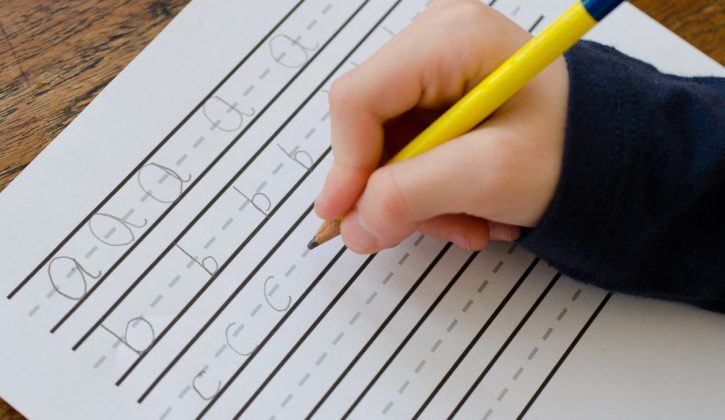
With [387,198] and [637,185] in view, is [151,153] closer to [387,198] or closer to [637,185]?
[387,198]

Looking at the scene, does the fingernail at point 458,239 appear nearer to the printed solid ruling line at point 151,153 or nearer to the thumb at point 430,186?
the thumb at point 430,186

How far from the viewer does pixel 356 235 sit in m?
0.40

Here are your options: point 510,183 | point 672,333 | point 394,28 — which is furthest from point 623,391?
point 394,28

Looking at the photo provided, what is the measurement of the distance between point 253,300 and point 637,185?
0.23 meters

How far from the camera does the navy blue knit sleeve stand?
0.36m

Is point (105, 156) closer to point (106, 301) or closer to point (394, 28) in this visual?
point (106, 301)

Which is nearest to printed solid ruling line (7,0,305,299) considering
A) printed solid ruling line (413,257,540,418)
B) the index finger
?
the index finger

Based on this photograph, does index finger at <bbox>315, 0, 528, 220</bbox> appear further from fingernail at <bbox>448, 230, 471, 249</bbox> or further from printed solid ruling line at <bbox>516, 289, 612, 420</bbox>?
printed solid ruling line at <bbox>516, 289, 612, 420</bbox>

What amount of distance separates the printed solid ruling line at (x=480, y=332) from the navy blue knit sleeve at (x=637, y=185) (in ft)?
0.10

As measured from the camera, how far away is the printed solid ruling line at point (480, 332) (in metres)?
0.42

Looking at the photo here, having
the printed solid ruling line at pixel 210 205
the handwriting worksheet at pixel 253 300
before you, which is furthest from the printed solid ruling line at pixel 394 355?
the printed solid ruling line at pixel 210 205

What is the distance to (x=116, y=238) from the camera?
432 mm

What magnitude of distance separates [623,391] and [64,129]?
395mm

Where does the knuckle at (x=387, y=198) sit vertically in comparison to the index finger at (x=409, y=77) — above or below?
below
